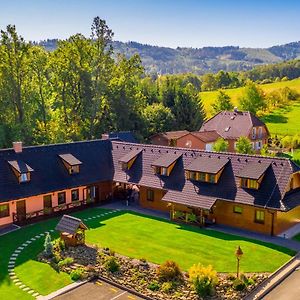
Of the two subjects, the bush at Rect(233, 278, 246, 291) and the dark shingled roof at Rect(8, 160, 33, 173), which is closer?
the bush at Rect(233, 278, 246, 291)

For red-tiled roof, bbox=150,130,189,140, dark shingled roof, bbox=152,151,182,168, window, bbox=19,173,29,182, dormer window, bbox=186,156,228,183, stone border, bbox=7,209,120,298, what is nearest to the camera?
stone border, bbox=7,209,120,298

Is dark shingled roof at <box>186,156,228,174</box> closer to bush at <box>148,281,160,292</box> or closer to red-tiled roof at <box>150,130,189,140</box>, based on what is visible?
bush at <box>148,281,160,292</box>

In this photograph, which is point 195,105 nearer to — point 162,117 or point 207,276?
point 162,117

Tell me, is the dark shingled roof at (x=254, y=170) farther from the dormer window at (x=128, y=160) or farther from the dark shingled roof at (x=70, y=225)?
the dark shingled roof at (x=70, y=225)

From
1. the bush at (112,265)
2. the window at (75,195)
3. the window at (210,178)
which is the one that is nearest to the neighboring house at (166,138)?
the window at (75,195)

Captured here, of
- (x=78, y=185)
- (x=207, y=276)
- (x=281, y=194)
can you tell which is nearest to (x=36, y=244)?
(x=78, y=185)

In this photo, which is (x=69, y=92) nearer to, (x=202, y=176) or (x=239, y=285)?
(x=202, y=176)

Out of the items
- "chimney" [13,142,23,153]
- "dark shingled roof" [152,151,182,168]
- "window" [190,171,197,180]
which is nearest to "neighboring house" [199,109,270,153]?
"dark shingled roof" [152,151,182,168]
